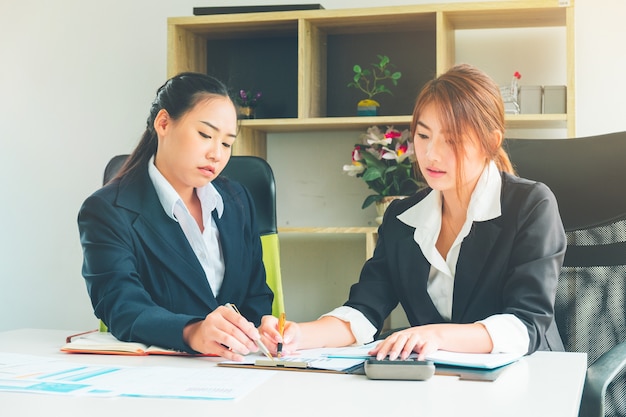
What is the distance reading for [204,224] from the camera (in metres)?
1.86

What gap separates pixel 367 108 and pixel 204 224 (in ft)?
4.12

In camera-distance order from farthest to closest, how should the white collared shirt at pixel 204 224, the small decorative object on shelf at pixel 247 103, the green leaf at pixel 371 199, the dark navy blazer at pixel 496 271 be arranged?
the small decorative object on shelf at pixel 247 103 < the green leaf at pixel 371 199 < the white collared shirt at pixel 204 224 < the dark navy blazer at pixel 496 271

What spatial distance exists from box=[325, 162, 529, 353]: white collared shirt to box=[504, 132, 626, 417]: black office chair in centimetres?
29

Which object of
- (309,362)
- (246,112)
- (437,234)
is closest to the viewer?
(309,362)

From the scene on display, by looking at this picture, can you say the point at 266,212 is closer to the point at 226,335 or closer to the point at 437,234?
the point at 437,234

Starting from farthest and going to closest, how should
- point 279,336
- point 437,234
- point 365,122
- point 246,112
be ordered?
point 246,112 → point 365,122 → point 437,234 → point 279,336

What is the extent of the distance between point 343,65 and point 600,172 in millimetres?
1529

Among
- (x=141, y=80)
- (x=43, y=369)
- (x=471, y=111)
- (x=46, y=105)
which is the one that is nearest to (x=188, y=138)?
(x=471, y=111)

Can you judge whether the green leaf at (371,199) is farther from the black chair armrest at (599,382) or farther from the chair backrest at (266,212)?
the black chair armrest at (599,382)

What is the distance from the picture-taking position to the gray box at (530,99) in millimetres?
2777

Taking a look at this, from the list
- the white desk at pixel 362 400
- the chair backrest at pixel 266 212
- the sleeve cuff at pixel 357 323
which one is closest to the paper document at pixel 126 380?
the white desk at pixel 362 400

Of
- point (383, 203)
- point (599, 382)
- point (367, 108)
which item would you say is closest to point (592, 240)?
point (599, 382)

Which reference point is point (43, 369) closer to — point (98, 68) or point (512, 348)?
point (512, 348)

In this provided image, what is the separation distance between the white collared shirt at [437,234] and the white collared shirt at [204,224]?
357 millimetres
